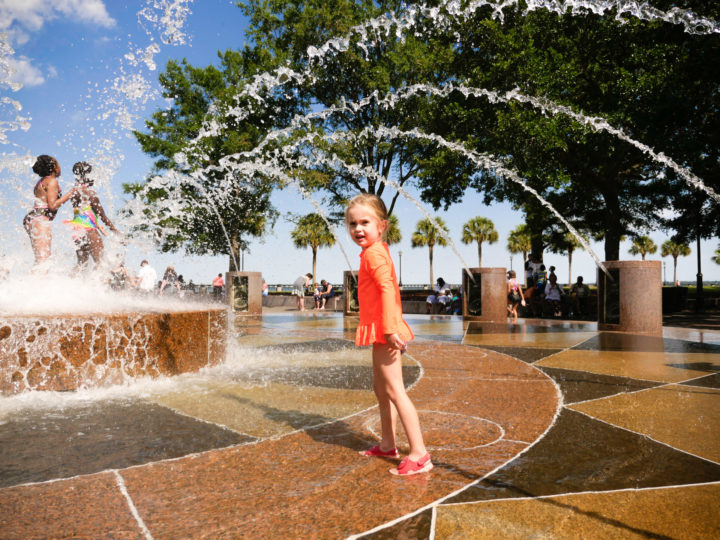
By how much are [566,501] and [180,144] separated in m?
28.2

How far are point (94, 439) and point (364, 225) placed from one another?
2.03 metres

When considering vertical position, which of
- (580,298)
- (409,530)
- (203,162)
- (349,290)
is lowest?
(409,530)

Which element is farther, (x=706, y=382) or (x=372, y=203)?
(x=706, y=382)

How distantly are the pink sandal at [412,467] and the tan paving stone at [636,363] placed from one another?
3.33 meters

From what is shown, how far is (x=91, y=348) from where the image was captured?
4.51m

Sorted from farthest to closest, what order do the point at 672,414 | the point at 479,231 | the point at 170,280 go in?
the point at 479,231 < the point at 170,280 < the point at 672,414

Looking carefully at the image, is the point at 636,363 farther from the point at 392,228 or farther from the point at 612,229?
the point at 392,228

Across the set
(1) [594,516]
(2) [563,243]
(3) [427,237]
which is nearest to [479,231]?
(3) [427,237]

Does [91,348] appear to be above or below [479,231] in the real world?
below

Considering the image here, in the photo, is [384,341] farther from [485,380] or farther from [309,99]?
[309,99]

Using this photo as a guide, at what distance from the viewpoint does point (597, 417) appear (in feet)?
11.6

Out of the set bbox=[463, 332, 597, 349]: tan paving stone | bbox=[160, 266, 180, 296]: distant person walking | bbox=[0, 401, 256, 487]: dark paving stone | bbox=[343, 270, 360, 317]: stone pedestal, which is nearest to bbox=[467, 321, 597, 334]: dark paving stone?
bbox=[463, 332, 597, 349]: tan paving stone

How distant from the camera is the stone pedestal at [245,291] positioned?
58.3 ft

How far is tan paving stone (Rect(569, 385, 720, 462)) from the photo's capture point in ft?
9.86
